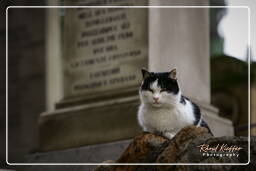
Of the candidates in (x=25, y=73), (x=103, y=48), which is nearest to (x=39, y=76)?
(x=25, y=73)

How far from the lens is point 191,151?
322 inches

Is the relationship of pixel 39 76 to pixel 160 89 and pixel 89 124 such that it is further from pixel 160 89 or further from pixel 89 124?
pixel 160 89

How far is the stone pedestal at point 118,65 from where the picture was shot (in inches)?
526

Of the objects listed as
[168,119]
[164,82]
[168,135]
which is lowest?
[168,135]

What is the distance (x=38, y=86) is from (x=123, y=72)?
18.3 ft

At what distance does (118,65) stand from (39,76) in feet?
18.0

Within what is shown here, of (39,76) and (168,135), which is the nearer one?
(168,135)

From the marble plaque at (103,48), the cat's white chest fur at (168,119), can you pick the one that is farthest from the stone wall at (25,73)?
the cat's white chest fur at (168,119)

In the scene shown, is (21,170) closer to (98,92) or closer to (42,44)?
(98,92)

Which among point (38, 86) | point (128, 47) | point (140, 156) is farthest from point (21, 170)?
point (38, 86)
